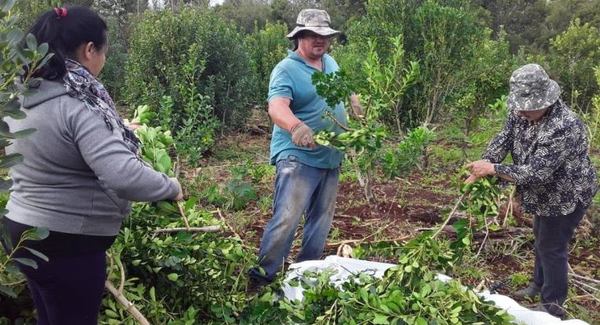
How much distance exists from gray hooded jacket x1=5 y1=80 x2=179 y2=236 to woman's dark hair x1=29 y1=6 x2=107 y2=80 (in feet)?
0.19

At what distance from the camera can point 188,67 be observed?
7.95 meters

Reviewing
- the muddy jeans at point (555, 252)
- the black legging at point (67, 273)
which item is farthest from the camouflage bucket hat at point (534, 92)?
the black legging at point (67, 273)

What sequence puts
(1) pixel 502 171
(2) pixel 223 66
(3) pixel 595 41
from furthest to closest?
(3) pixel 595 41 → (2) pixel 223 66 → (1) pixel 502 171

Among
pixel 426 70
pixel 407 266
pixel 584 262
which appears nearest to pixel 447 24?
pixel 426 70

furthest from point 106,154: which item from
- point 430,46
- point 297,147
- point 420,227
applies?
point 430,46

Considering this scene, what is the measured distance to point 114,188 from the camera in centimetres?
199

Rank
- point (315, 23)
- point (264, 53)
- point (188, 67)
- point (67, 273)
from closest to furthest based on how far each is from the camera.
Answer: point (67, 273), point (315, 23), point (188, 67), point (264, 53)

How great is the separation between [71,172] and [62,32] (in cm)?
48

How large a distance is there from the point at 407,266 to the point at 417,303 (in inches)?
9.1

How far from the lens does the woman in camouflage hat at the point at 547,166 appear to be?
3139 millimetres

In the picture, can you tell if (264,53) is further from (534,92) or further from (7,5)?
(7,5)

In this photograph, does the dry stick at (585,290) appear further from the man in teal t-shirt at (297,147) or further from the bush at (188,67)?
the bush at (188,67)

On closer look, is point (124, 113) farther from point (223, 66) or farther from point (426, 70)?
point (426, 70)

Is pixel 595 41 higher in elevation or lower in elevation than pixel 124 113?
higher
